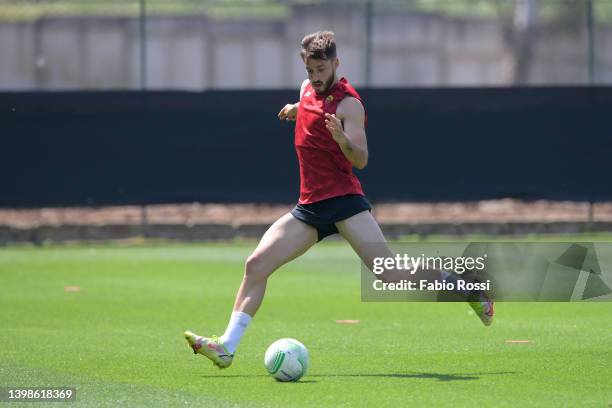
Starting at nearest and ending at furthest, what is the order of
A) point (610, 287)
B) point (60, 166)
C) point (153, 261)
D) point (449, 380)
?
point (449, 380) < point (610, 287) < point (153, 261) < point (60, 166)

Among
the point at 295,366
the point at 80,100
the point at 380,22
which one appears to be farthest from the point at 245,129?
the point at 295,366

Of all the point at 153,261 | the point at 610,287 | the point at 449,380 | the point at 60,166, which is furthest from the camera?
the point at 60,166

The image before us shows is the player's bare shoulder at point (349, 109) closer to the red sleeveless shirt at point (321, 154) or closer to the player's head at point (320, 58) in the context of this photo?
the red sleeveless shirt at point (321, 154)

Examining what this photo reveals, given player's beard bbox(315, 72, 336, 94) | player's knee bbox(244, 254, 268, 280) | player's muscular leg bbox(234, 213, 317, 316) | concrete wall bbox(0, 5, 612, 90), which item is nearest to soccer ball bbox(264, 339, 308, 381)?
player's muscular leg bbox(234, 213, 317, 316)

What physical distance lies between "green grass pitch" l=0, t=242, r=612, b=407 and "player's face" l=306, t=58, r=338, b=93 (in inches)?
76.0

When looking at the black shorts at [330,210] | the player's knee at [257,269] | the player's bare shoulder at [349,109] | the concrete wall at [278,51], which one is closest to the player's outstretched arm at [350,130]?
the player's bare shoulder at [349,109]

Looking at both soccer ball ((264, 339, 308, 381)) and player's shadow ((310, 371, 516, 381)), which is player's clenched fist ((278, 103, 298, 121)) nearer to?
soccer ball ((264, 339, 308, 381))

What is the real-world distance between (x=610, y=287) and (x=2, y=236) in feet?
33.4

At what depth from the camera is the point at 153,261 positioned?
17.0m

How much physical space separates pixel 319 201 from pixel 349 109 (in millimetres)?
660

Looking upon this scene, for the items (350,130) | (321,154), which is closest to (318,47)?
(350,130)

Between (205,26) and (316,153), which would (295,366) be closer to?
(316,153)

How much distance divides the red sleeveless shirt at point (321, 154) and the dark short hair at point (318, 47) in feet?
0.92

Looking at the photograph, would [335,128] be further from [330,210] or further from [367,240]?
[367,240]
